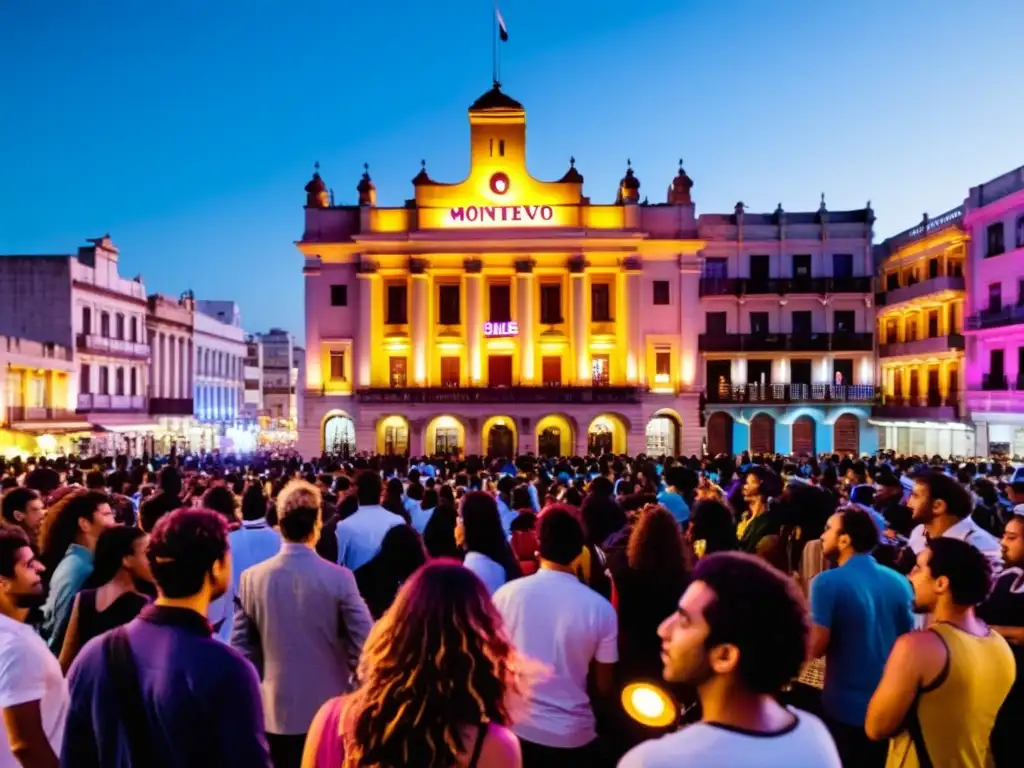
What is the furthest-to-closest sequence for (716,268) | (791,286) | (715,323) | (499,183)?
1. (716,268)
2. (715,323)
3. (791,286)
4. (499,183)

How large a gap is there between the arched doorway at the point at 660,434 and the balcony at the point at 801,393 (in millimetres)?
3262

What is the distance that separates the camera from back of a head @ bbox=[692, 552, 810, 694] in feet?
7.64

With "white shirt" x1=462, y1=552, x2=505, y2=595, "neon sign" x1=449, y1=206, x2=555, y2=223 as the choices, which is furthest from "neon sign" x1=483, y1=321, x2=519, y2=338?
"white shirt" x1=462, y1=552, x2=505, y2=595

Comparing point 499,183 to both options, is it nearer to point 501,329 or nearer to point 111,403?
point 501,329

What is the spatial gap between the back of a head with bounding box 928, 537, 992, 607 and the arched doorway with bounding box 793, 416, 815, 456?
40.6 m

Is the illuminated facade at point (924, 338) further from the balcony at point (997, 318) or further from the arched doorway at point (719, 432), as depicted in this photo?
the arched doorway at point (719, 432)

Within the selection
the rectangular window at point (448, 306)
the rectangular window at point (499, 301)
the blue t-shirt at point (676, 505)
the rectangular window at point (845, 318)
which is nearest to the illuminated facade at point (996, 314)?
the rectangular window at point (845, 318)

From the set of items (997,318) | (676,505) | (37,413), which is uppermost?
(997,318)

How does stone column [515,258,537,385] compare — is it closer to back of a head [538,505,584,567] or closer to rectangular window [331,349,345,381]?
rectangular window [331,349,345,381]

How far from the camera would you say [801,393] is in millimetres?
42219

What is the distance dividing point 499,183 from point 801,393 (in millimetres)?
18102

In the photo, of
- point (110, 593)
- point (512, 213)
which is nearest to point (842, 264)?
point (512, 213)

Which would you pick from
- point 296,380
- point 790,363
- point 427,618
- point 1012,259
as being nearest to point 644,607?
point 427,618

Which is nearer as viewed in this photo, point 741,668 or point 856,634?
point 741,668
